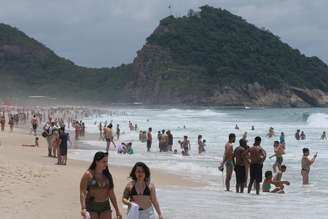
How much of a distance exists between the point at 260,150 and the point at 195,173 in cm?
534

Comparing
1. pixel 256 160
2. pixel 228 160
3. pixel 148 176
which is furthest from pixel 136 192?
pixel 228 160

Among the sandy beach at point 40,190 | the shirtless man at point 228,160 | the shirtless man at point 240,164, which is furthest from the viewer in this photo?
the shirtless man at point 228,160

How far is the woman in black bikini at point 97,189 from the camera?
6.39 m

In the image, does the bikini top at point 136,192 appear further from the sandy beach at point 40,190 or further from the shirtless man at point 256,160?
the shirtless man at point 256,160

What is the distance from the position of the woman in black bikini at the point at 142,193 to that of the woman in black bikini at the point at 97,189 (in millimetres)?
201

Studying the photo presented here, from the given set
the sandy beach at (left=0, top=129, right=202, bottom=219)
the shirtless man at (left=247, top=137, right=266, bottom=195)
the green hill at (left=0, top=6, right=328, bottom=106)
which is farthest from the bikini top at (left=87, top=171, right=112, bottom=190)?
the green hill at (left=0, top=6, right=328, bottom=106)

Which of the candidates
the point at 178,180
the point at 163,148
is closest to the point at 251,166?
the point at 178,180

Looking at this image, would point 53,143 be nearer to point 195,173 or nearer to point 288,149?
point 195,173

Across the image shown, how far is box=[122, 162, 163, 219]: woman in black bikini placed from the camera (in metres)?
6.43

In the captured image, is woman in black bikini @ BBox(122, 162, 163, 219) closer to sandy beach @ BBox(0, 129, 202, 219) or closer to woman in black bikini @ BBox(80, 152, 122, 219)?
woman in black bikini @ BBox(80, 152, 122, 219)

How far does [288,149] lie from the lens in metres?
27.8

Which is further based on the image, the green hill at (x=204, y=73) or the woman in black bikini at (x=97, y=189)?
the green hill at (x=204, y=73)

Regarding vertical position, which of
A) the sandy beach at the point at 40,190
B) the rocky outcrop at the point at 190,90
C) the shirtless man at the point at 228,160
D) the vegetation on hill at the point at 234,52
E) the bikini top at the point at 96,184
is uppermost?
the vegetation on hill at the point at 234,52

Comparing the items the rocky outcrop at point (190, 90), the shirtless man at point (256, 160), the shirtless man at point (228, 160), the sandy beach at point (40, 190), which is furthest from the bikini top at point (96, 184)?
the rocky outcrop at point (190, 90)
